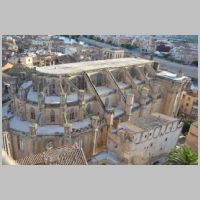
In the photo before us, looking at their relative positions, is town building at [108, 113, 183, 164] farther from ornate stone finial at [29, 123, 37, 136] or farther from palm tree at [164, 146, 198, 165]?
ornate stone finial at [29, 123, 37, 136]

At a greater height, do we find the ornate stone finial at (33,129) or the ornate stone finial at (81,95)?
the ornate stone finial at (81,95)

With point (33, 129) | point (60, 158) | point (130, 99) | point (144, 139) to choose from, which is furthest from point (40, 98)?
point (144, 139)

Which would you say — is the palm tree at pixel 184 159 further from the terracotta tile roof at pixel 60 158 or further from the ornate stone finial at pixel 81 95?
the ornate stone finial at pixel 81 95

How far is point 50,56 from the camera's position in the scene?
56.6 meters

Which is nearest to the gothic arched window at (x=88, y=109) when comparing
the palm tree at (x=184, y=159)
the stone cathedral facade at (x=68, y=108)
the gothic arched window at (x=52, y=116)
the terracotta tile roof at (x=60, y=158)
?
the stone cathedral facade at (x=68, y=108)

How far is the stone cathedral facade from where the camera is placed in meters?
25.0

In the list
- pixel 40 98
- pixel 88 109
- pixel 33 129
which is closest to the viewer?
pixel 33 129

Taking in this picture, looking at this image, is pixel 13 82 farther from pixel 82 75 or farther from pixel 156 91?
pixel 156 91

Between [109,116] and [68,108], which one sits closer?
[68,108]

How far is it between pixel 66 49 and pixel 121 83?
41.3 m

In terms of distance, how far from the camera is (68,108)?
26453 millimetres

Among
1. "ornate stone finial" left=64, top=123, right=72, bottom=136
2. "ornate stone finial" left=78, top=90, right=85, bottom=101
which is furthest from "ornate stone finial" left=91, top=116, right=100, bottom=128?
"ornate stone finial" left=64, top=123, right=72, bottom=136

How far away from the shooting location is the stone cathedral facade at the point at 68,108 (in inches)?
982

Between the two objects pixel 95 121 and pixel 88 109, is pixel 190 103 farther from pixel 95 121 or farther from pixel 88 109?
pixel 95 121
